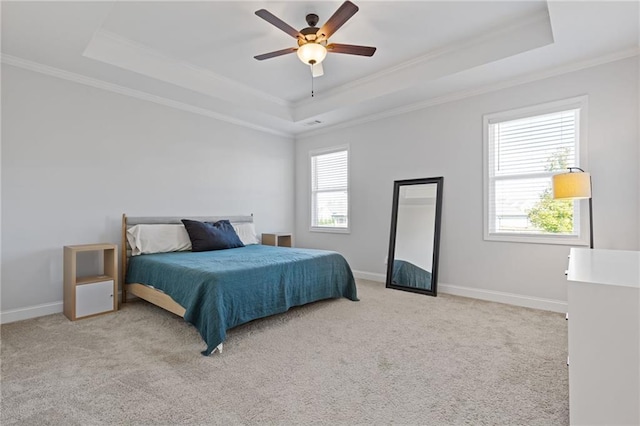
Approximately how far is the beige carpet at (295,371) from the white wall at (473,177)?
0.61 meters

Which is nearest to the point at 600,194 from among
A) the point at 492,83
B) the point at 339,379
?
the point at 492,83

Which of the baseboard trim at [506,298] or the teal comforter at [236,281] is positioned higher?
the teal comforter at [236,281]

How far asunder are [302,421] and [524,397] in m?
1.25

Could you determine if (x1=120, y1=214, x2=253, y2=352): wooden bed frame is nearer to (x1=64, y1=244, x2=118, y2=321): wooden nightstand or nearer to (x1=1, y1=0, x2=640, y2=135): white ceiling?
(x1=64, y1=244, x2=118, y2=321): wooden nightstand

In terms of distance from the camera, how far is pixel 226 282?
2.63m

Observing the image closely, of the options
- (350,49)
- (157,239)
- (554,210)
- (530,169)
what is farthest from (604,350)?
(157,239)

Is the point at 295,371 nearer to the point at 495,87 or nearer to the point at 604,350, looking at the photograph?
the point at 604,350

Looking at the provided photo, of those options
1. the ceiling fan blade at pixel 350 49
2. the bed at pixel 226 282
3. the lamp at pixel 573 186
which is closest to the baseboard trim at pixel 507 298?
the lamp at pixel 573 186

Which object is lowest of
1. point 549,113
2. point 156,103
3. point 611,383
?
point 611,383

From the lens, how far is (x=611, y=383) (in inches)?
41.4

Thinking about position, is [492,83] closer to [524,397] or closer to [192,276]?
[524,397]

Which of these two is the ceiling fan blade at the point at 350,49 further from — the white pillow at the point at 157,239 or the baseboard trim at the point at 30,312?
the baseboard trim at the point at 30,312

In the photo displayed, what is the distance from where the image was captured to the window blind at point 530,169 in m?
3.35

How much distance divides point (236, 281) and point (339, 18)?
2.20 m
